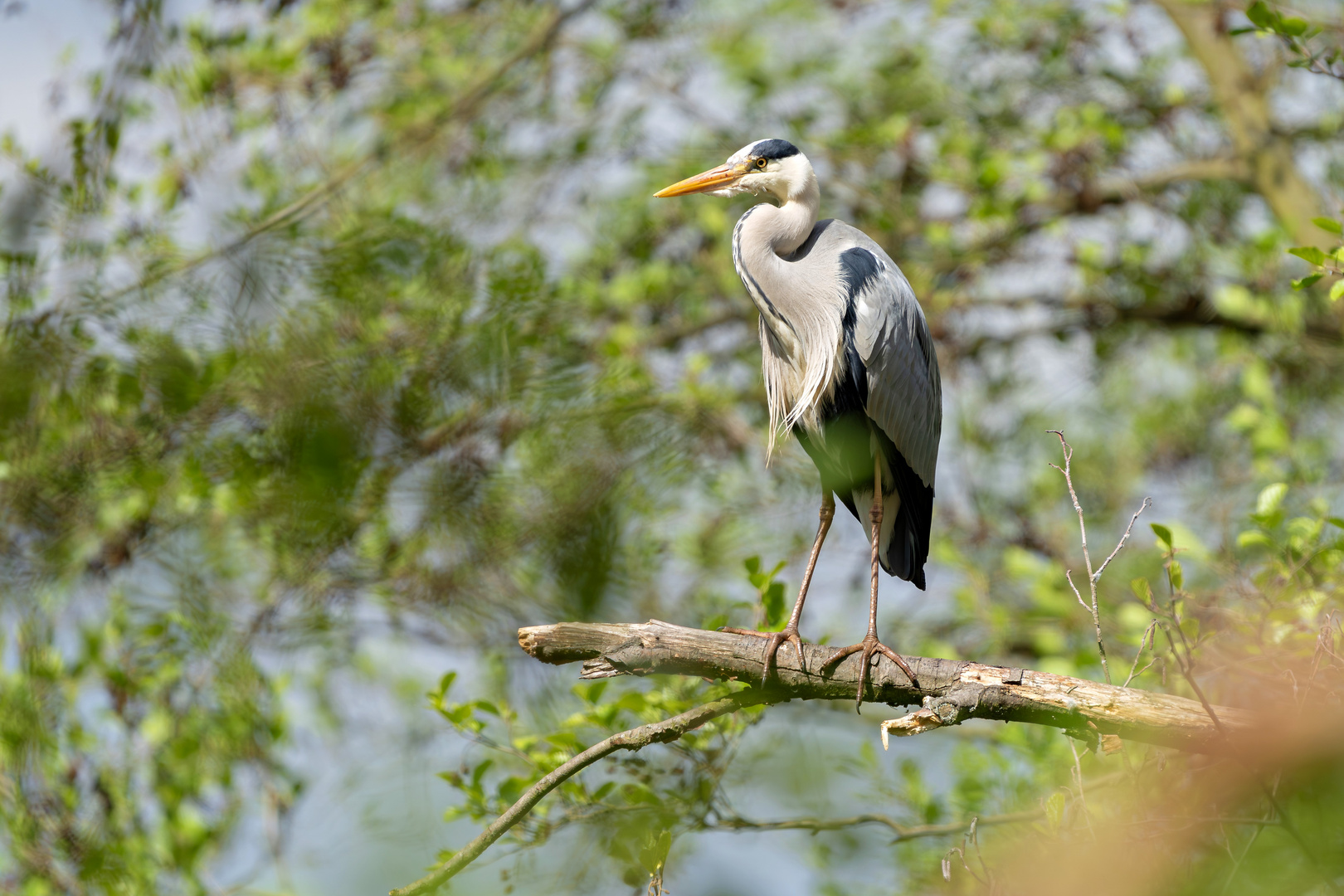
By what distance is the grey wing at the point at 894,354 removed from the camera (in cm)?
351

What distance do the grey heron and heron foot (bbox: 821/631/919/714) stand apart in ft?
1.53

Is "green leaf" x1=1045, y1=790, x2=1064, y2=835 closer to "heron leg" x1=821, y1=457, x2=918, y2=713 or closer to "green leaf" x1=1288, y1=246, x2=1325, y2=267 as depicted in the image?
"heron leg" x1=821, y1=457, x2=918, y2=713

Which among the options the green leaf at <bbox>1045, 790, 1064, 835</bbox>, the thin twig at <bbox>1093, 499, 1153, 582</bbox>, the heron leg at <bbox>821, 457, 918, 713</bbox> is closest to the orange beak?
the heron leg at <bbox>821, 457, 918, 713</bbox>

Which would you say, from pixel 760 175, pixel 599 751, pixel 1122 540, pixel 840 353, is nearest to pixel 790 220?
pixel 760 175

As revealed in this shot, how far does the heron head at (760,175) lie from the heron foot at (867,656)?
5.20 feet

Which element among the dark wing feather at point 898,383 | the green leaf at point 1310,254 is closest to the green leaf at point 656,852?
the dark wing feather at point 898,383

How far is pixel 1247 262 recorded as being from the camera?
5914 millimetres

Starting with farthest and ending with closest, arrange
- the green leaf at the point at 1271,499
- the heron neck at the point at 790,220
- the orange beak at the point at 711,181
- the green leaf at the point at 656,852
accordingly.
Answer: the orange beak at the point at 711,181 → the heron neck at the point at 790,220 → the green leaf at the point at 1271,499 → the green leaf at the point at 656,852

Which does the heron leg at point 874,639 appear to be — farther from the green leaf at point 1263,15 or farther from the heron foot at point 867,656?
the green leaf at point 1263,15

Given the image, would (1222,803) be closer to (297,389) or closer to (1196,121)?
(297,389)

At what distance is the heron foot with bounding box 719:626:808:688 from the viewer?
2592mm

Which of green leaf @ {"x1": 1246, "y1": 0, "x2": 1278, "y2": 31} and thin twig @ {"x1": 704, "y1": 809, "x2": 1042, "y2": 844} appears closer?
green leaf @ {"x1": 1246, "y1": 0, "x2": 1278, "y2": 31}

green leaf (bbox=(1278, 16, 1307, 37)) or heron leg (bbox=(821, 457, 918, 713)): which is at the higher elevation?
green leaf (bbox=(1278, 16, 1307, 37))

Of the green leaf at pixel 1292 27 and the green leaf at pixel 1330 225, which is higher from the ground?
the green leaf at pixel 1292 27
